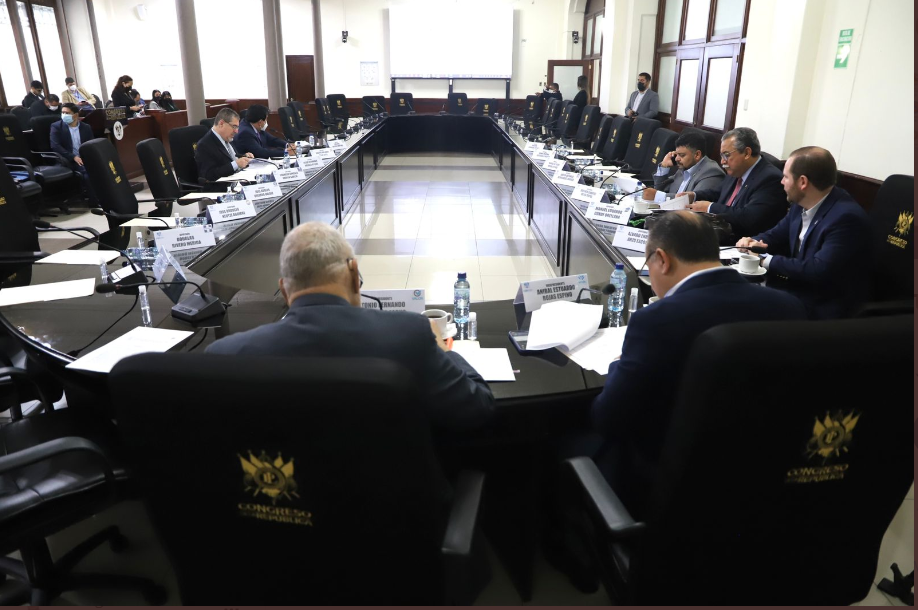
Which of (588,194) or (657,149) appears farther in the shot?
(657,149)

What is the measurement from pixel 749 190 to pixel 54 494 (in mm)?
3032

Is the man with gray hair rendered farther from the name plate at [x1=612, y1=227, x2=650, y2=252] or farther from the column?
the column

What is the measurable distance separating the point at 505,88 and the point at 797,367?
13598mm

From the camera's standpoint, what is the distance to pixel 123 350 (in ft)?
5.50

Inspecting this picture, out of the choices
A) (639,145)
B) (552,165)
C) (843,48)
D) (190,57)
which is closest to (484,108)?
(190,57)

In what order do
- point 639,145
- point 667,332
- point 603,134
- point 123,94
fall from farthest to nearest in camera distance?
point 123,94 < point 603,134 < point 639,145 < point 667,332

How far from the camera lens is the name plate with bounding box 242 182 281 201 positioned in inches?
144

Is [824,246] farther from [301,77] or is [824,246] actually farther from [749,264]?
[301,77]

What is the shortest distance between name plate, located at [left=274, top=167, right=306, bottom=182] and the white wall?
9659mm

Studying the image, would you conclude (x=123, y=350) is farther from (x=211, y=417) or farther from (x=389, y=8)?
(x=389, y=8)

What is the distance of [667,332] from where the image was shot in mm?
1254

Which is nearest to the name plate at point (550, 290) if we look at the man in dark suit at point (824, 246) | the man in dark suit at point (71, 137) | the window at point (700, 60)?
the man in dark suit at point (824, 246)

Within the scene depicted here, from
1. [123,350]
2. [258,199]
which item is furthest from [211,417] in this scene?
[258,199]

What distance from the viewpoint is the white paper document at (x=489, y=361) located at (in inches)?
62.6
